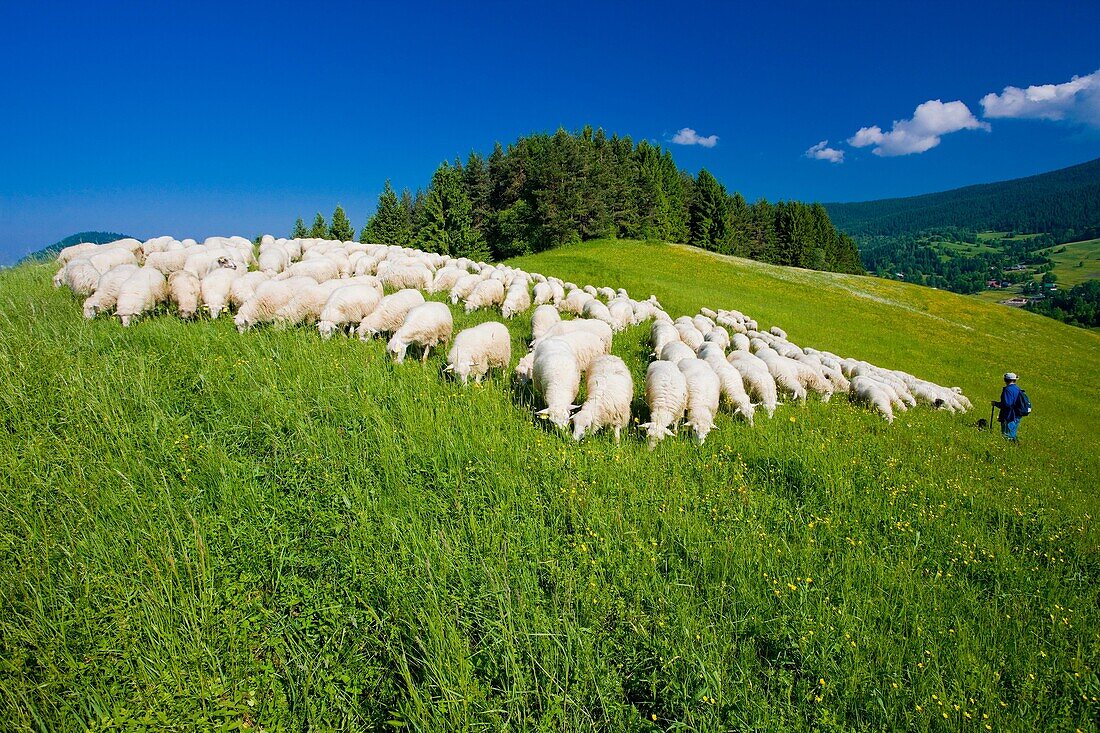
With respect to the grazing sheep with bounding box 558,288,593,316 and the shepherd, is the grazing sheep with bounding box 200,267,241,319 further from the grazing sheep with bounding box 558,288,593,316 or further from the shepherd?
the shepherd

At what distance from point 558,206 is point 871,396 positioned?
41.1 metres

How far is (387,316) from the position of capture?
33.0 ft

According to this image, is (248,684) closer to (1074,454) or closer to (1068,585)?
(1068,585)

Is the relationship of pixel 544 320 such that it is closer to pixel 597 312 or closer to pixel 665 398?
pixel 597 312

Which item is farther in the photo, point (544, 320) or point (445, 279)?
point (445, 279)

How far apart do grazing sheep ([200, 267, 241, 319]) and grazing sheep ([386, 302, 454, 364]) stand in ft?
15.0

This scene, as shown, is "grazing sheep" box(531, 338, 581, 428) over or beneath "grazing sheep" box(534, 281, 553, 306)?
Result: beneath

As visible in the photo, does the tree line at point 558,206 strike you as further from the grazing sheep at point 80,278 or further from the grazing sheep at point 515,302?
the grazing sheep at point 80,278

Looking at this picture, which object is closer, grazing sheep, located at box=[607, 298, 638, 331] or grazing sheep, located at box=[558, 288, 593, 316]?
grazing sheep, located at box=[607, 298, 638, 331]

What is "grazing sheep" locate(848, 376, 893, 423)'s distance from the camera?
418 inches

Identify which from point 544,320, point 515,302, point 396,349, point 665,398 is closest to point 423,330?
point 396,349

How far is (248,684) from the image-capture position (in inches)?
109

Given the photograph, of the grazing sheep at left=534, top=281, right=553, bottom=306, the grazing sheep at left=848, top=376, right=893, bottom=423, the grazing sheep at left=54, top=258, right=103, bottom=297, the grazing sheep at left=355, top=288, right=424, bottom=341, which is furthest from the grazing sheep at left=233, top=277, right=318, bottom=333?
the grazing sheep at left=848, top=376, right=893, bottom=423

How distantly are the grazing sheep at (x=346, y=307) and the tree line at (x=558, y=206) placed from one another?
3909 cm
